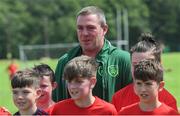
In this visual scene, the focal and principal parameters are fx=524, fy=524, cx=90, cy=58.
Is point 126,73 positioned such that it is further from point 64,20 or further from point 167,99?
point 64,20

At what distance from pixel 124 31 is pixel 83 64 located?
75.0 metres

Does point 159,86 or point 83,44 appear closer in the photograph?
point 159,86

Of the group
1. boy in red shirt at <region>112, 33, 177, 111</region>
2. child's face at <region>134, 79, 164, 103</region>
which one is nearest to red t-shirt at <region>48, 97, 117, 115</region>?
child's face at <region>134, 79, 164, 103</region>

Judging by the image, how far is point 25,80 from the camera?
447 centimetres

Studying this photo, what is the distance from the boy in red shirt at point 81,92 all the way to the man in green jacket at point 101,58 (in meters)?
1.07

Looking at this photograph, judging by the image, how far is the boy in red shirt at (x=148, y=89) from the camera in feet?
14.3

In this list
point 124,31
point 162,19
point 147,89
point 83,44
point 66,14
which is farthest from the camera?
point 162,19

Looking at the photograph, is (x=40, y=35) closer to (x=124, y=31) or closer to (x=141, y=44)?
(x=124, y=31)

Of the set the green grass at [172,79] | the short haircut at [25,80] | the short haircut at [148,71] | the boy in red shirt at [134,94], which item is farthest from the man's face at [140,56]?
the green grass at [172,79]

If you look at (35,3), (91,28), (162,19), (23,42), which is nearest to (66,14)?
(35,3)

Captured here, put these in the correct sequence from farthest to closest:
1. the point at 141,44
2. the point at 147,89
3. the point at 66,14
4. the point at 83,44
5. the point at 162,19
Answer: the point at 162,19 → the point at 66,14 → the point at 83,44 → the point at 141,44 → the point at 147,89

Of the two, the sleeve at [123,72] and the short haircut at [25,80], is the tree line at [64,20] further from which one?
the short haircut at [25,80]

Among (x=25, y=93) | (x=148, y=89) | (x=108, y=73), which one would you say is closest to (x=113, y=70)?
(x=108, y=73)

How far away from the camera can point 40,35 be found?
276 ft
